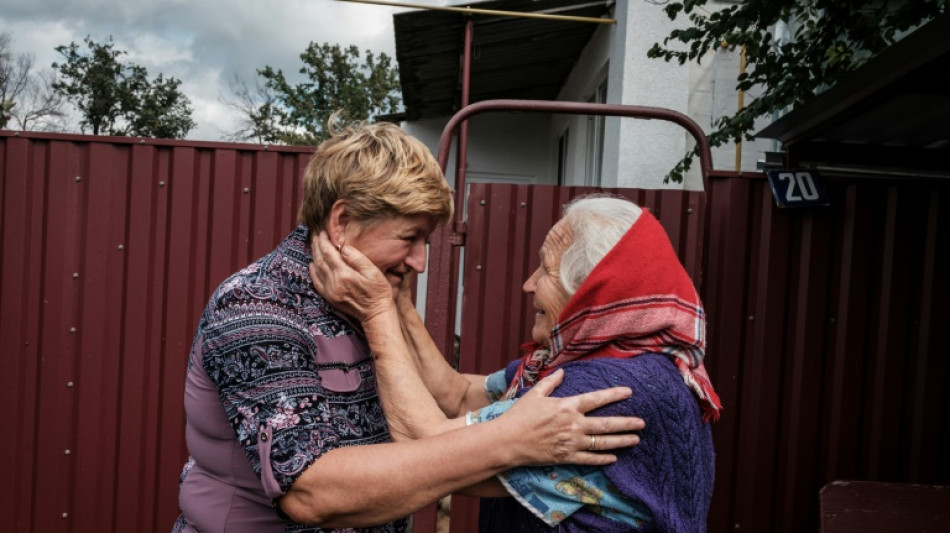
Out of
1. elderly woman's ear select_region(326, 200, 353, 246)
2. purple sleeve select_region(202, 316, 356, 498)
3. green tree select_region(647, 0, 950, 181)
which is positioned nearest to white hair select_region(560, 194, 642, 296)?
elderly woman's ear select_region(326, 200, 353, 246)

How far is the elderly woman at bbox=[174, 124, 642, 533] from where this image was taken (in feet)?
4.73

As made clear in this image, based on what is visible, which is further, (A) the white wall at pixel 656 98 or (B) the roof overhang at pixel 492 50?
(B) the roof overhang at pixel 492 50

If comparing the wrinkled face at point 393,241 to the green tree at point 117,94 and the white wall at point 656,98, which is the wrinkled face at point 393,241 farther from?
the green tree at point 117,94

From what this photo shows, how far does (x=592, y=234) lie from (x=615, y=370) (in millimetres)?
316

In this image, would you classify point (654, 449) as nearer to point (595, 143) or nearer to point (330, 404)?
point (330, 404)

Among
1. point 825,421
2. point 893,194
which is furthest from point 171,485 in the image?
point 893,194

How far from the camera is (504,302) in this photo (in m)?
3.52

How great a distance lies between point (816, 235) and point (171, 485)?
320cm

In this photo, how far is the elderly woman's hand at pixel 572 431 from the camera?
1.48m

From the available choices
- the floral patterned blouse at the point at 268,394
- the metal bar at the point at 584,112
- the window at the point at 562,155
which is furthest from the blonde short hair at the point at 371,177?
the window at the point at 562,155

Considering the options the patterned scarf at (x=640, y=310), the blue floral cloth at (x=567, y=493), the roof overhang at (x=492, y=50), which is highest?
the roof overhang at (x=492, y=50)

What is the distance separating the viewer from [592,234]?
170cm

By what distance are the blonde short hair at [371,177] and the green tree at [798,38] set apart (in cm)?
328

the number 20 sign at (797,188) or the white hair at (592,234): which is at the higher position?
the number 20 sign at (797,188)
